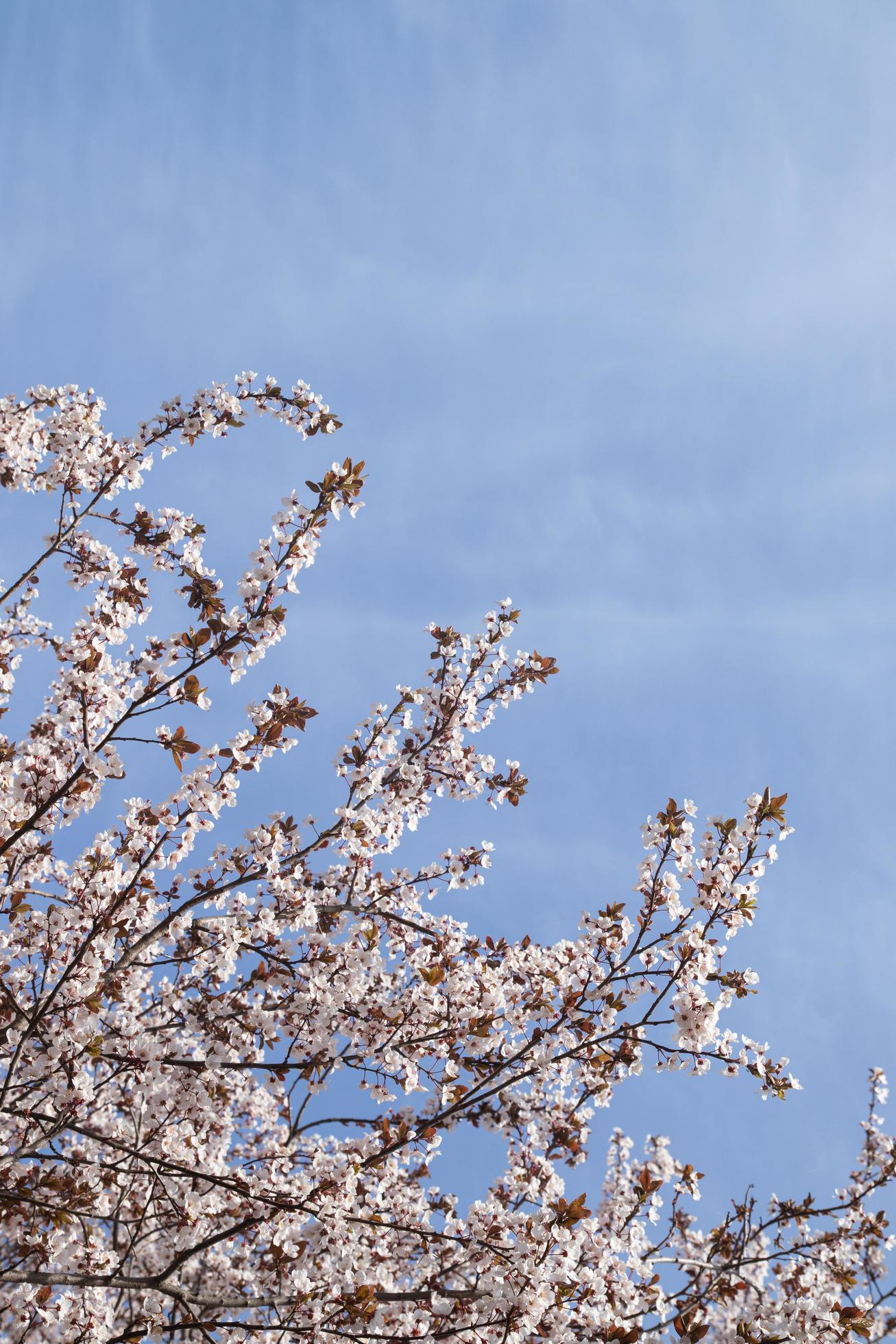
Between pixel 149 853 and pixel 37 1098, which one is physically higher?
pixel 149 853

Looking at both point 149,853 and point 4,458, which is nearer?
point 149,853

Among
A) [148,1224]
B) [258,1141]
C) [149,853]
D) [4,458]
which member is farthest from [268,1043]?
[258,1141]

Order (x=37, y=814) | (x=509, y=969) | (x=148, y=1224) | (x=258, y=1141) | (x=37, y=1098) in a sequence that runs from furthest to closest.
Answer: (x=258, y=1141) → (x=148, y=1224) → (x=509, y=969) → (x=37, y=1098) → (x=37, y=814)

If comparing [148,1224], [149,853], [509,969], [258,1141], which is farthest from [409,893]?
[258,1141]

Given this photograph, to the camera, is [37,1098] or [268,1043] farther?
[37,1098]

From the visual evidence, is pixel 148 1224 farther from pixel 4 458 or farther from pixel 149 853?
pixel 4 458

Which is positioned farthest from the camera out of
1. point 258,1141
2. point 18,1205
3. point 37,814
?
point 258,1141

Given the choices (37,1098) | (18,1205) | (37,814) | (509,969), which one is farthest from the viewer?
(509,969)

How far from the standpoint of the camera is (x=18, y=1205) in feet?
19.0

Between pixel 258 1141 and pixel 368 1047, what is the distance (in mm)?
5719

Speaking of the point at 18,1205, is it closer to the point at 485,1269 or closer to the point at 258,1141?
A: the point at 485,1269

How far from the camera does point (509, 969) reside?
6.96 meters

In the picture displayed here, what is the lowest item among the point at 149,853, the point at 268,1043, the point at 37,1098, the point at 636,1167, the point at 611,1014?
the point at 37,1098

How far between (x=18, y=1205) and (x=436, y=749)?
416cm
